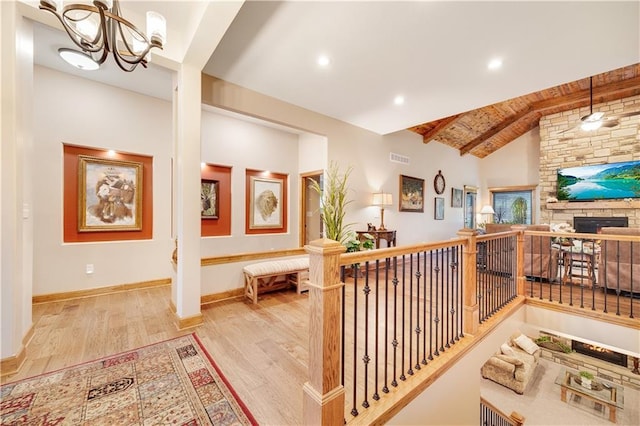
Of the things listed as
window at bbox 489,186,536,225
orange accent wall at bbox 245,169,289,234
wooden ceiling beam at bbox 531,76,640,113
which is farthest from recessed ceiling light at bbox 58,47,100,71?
window at bbox 489,186,536,225

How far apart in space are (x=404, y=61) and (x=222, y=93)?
234cm

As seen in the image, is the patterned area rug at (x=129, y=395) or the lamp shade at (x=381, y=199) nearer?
the patterned area rug at (x=129, y=395)

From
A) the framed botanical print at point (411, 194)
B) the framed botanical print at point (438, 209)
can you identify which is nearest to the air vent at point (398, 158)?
the framed botanical print at point (411, 194)

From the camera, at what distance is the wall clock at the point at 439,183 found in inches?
280

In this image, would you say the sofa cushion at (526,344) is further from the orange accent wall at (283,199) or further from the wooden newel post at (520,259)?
the orange accent wall at (283,199)

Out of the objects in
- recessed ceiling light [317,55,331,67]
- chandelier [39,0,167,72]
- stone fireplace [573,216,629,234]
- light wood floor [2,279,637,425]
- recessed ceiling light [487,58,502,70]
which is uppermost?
recessed ceiling light [487,58,502,70]

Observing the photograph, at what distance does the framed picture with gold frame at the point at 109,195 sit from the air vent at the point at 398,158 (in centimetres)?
496

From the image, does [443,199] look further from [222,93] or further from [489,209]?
[222,93]

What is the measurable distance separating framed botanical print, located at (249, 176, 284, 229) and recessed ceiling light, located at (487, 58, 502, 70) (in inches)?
157

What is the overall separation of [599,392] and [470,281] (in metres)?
3.79

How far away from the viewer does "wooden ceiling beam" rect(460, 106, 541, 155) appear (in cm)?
667

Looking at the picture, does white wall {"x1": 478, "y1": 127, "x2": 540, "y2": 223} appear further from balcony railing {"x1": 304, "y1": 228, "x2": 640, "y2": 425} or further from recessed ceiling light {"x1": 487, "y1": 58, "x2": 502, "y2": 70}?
recessed ceiling light {"x1": 487, "y1": 58, "x2": 502, "y2": 70}

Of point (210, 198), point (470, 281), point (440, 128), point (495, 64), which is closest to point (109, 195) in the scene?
point (210, 198)

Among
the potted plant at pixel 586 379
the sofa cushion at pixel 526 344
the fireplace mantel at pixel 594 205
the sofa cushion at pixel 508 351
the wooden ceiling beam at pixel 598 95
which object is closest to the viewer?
the potted plant at pixel 586 379
